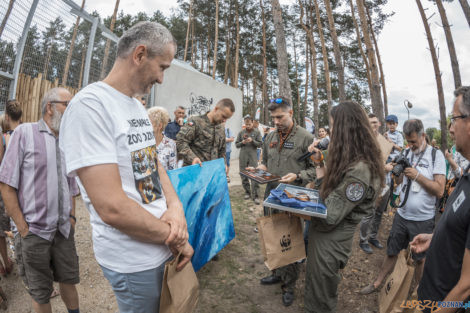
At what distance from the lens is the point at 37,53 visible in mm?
3533

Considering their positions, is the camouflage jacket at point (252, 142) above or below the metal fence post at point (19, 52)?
below

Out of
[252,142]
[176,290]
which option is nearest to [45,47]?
[176,290]

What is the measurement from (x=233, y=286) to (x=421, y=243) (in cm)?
215

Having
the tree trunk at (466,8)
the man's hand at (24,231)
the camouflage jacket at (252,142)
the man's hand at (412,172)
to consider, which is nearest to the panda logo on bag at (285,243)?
the man's hand at (412,172)

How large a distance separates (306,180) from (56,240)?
2528 mm

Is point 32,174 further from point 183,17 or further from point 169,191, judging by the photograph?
point 183,17

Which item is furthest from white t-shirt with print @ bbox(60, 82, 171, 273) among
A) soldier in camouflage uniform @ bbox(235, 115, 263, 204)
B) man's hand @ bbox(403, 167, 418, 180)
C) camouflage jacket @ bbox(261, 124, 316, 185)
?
soldier in camouflage uniform @ bbox(235, 115, 263, 204)

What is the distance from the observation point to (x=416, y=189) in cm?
279

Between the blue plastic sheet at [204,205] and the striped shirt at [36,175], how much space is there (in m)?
0.98

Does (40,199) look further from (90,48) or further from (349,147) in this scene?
(90,48)

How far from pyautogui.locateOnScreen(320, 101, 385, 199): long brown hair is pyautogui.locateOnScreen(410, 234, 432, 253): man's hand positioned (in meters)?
0.47

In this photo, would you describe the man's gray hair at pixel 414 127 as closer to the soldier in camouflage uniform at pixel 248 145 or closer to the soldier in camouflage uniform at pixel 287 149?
the soldier in camouflage uniform at pixel 287 149

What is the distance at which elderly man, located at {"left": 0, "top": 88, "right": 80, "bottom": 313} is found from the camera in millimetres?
1841

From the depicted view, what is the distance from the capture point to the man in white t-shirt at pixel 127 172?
930mm
